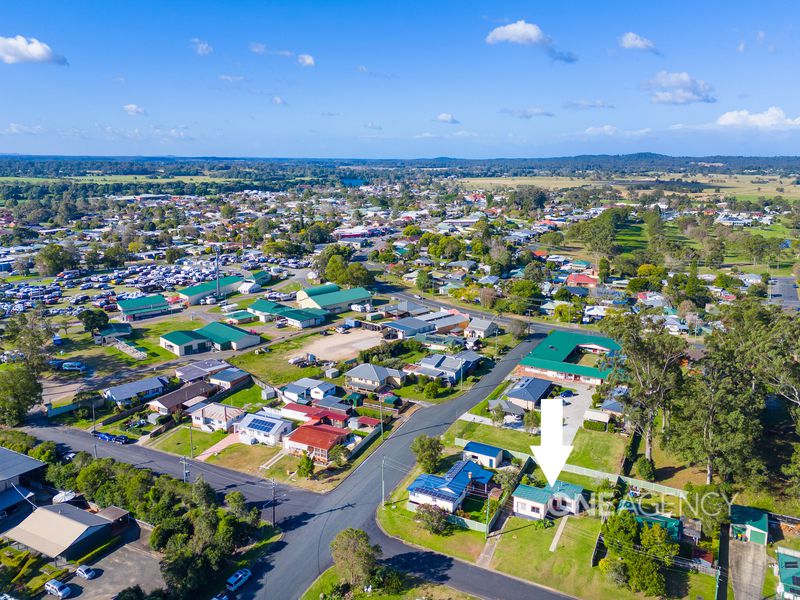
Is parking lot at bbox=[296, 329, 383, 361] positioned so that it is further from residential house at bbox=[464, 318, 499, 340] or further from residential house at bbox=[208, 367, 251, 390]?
residential house at bbox=[464, 318, 499, 340]

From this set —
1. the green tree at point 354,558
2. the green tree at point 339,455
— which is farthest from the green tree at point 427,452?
the green tree at point 354,558

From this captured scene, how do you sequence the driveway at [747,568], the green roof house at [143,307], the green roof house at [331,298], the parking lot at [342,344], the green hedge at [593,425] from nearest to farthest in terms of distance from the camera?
the driveway at [747,568] < the green hedge at [593,425] < the parking lot at [342,344] < the green roof house at [143,307] < the green roof house at [331,298]

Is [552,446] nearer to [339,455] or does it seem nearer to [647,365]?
[647,365]

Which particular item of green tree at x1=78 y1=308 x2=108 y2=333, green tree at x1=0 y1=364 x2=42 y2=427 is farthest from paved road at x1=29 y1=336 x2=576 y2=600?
green tree at x1=78 y1=308 x2=108 y2=333

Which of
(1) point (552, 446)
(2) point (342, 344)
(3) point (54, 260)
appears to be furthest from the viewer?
(3) point (54, 260)

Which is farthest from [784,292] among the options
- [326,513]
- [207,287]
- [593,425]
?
[207,287]

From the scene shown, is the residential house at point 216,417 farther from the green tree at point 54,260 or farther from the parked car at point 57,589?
the green tree at point 54,260
